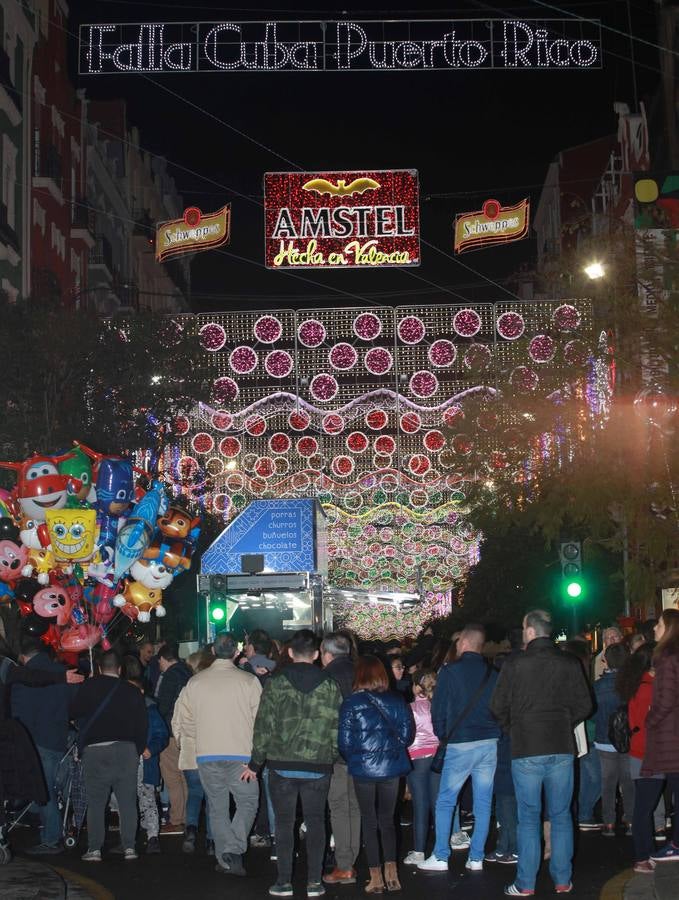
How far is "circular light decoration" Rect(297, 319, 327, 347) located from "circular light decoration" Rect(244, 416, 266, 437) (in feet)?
8.00

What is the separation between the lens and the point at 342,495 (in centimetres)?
3941

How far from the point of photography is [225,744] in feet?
38.8

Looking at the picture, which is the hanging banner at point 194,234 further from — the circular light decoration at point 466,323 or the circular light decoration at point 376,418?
the circular light decoration at point 466,323

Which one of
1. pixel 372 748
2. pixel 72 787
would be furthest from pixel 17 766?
pixel 372 748

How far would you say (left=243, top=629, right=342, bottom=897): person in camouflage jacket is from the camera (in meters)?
10.7

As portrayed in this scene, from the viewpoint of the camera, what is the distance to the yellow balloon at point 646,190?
29.6 metres

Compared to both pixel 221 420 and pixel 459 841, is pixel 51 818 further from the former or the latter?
pixel 221 420

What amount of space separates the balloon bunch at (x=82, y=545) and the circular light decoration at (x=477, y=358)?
8789 millimetres

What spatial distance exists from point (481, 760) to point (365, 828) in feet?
3.74

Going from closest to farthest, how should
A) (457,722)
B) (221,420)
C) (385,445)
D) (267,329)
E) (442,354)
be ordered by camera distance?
(457,722) < (442,354) < (267,329) < (221,420) < (385,445)

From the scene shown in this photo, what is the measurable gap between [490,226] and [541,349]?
14.5 ft

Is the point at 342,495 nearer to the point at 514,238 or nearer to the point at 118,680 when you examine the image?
the point at 514,238

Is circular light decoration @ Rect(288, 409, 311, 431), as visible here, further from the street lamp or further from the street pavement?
the street pavement

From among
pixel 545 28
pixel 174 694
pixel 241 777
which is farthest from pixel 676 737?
pixel 545 28
